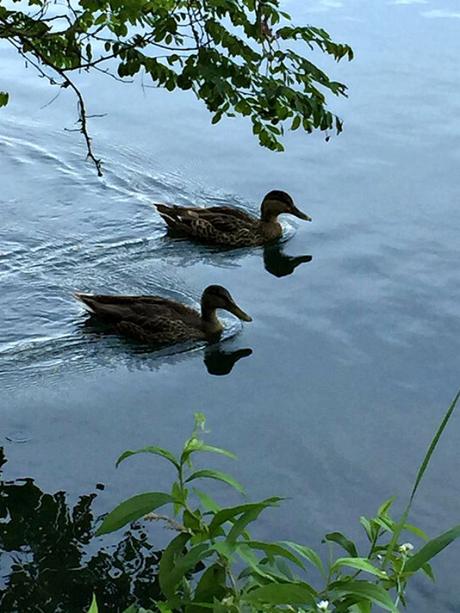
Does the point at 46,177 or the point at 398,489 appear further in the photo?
the point at 46,177

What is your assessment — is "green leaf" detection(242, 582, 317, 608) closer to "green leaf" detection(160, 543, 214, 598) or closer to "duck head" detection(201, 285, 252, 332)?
"green leaf" detection(160, 543, 214, 598)

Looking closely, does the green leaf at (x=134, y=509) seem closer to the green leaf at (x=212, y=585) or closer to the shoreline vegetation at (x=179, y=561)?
the shoreline vegetation at (x=179, y=561)

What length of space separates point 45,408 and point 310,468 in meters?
1.68

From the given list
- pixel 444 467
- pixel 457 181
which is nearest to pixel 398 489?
pixel 444 467

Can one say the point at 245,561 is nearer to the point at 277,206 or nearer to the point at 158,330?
the point at 158,330

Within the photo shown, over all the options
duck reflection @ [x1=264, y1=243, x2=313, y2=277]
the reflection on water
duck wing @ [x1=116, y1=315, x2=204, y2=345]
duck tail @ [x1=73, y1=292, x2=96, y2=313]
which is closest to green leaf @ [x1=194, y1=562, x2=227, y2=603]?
the reflection on water

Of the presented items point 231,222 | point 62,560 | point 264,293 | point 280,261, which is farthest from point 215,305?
point 62,560

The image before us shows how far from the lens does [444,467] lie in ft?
22.9

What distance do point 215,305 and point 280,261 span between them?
5.05 ft

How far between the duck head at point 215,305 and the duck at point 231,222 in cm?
148

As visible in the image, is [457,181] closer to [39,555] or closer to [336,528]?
[336,528]

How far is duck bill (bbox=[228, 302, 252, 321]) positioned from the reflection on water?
8.41 feet

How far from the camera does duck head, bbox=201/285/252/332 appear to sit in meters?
8.76

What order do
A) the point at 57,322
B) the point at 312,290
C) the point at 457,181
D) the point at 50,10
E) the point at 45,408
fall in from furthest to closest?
the point at 50,10, the point at 457,181, the point at 312,290, the point at 57,322, the point at 45,408
